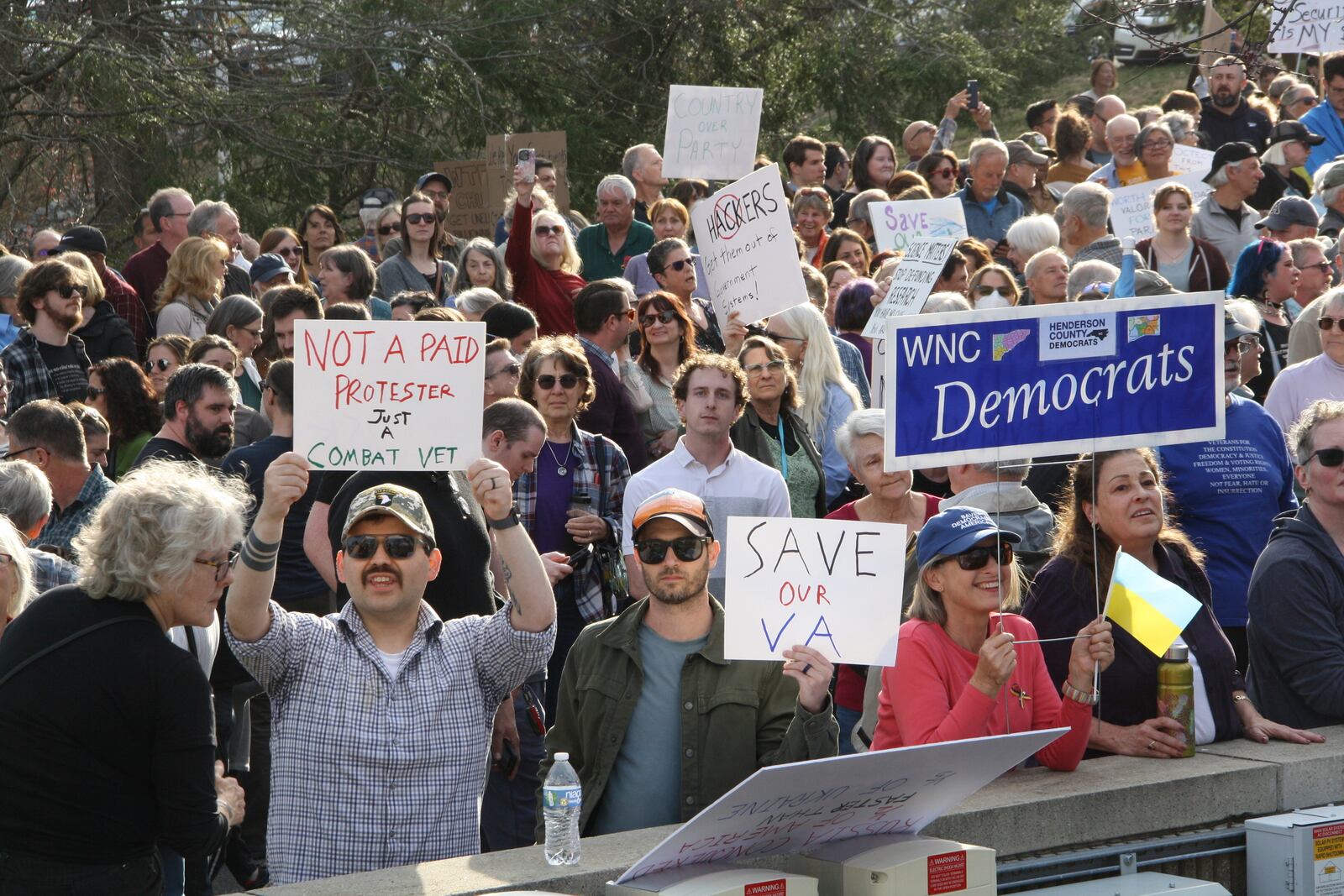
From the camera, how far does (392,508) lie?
4.65 m

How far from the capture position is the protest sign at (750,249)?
8.68 metres

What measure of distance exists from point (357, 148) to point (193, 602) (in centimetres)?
1205

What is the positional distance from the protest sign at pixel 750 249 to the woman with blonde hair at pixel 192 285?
8.85 ft

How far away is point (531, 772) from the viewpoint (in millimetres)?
6336

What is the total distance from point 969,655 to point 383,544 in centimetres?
163

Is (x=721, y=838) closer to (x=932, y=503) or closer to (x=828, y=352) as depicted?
(x=932, y=503)

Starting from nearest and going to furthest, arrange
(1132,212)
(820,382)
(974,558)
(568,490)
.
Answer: (974,558) → (568,490) → (820,382) → (1132,212)

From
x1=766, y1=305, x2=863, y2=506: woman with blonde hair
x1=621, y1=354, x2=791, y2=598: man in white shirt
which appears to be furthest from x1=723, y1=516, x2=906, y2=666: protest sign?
x1=766, y1=305, x2=863, y2=506: woman with blonde hair

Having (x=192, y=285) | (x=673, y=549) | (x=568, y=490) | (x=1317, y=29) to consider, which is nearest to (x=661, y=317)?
(x=568, y=490)

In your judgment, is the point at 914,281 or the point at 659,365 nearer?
the point at 659,365

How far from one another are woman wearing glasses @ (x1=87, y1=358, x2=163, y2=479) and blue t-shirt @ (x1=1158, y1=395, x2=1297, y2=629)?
4.35 meters

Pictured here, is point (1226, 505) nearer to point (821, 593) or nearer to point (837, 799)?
point (821, 593)

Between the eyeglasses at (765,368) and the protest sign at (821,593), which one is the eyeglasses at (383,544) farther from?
the eyeglasses at (765,368)

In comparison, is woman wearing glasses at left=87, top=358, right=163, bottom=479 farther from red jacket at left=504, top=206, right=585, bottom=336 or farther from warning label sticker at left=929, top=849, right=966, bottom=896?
warning label sticker at left=929, top=849, right=966, bottom=896
